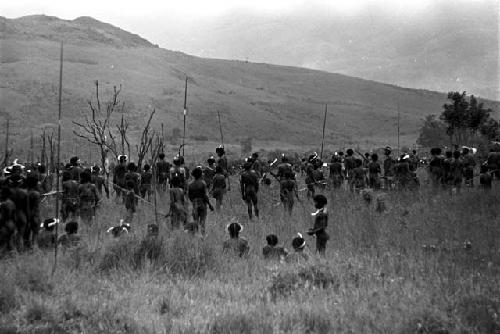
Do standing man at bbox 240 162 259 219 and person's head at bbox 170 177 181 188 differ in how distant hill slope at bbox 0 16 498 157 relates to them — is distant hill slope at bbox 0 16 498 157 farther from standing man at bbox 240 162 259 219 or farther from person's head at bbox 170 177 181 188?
person's head at bbox 170 177 181 188

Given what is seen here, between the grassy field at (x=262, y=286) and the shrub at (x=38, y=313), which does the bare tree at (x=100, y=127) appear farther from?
the shrub at (x=38, y=313)

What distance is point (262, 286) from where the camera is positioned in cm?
912

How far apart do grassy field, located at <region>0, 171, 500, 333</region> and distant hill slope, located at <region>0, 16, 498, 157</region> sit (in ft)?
154

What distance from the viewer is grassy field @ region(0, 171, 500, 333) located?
23.8ft

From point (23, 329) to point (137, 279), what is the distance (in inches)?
100

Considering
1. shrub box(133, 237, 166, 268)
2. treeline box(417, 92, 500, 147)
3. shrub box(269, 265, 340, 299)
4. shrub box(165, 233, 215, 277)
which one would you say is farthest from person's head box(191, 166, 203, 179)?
treeline box(417, 92, 500, 147)

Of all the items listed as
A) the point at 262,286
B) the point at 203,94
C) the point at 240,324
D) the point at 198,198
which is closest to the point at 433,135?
the point at 203,94

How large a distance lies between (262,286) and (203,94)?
8626 cm

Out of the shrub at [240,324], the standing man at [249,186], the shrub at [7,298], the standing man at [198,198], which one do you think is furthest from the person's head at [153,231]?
the standing man at [249,186]

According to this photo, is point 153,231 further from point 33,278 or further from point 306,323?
point 306,323

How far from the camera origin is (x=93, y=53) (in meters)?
108

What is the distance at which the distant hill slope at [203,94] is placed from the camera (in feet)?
239

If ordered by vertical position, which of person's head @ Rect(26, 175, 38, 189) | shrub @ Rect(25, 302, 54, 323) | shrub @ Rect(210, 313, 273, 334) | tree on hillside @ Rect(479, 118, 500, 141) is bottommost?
shrub @ Rect(25, 302, 54, 323)

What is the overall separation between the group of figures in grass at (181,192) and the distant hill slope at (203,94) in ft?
130
